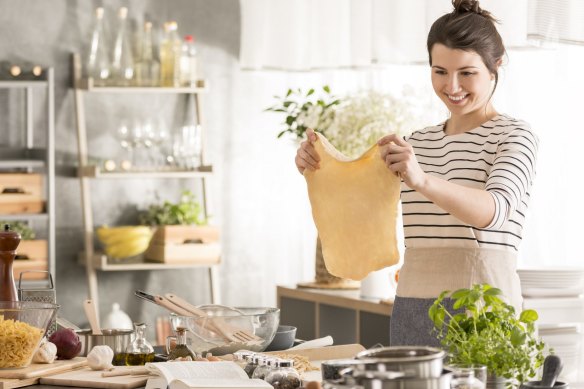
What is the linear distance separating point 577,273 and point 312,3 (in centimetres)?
212

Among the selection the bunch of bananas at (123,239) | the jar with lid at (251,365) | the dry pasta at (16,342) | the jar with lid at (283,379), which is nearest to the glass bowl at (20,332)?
the dry pasta at (16,342)

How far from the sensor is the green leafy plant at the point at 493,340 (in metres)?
1.63

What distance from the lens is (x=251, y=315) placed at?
2.28 metres

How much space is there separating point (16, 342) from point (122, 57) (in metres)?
2.89

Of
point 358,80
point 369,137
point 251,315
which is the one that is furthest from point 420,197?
point 358,80

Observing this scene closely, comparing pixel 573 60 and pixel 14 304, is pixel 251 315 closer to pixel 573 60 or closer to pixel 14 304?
pixel 14 304

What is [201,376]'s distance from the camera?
1937 mm

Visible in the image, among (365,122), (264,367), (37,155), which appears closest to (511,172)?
(264,367)

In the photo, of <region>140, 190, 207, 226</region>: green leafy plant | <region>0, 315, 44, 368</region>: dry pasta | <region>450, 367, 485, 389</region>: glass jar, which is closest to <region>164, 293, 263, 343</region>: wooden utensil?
<region>0, 315, 44, 368</region>: dry pasta

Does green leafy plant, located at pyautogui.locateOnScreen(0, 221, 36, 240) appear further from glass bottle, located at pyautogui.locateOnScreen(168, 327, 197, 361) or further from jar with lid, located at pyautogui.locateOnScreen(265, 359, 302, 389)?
jar with lid, located at pyautogui.locateOnScreen(265, 359, 302, 389)

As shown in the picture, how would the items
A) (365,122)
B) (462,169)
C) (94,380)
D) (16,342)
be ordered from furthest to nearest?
(365,122)
(462,169)
(16,342)
(94,380)

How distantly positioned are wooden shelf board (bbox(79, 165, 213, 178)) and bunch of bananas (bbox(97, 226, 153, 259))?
0.26 meters

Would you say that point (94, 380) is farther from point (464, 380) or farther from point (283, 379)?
point (464, 380)

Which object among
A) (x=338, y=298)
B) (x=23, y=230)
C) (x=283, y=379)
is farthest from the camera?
(x=23, y=230)
